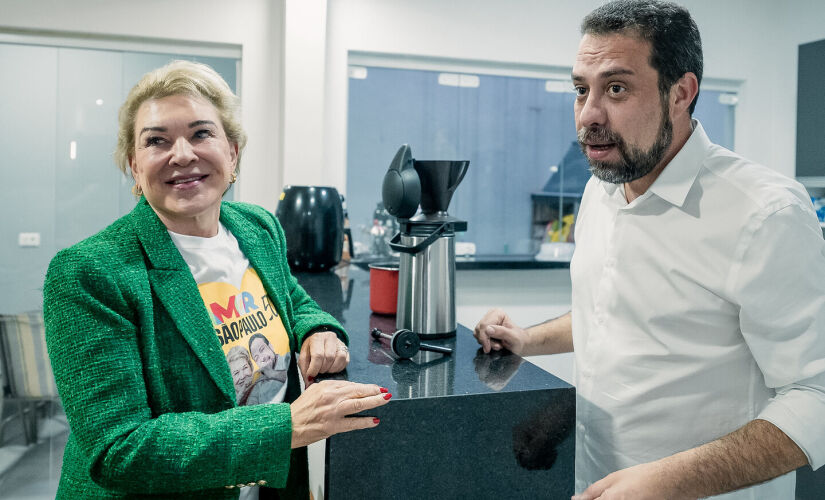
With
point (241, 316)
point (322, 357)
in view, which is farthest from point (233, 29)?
point (322, 357)

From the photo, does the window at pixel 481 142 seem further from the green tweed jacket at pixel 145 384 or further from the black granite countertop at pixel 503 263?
the green tweed jacket at pixel 145 384

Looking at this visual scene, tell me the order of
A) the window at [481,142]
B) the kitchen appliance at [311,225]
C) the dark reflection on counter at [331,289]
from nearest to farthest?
the dark reflection on counter at [331,289], the kitchen appliance at [311,225], the window at [481,142]

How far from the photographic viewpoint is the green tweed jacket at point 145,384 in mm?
887

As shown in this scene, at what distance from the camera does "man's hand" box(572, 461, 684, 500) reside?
3.17 feet

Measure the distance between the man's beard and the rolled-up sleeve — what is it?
206mm

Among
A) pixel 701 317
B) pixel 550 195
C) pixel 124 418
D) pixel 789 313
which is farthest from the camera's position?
pixel 550 195

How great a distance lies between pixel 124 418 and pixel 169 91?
565mm

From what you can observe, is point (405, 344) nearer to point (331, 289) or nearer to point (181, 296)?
point (181, 296)

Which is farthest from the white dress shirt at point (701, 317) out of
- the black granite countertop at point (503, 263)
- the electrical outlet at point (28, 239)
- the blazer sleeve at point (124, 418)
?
the electrical outlet at point (28, 239)

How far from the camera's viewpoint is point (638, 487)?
0.97 m

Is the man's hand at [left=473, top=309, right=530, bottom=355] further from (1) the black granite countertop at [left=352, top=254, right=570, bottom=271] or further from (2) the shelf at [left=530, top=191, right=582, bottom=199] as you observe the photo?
(2) the shelf at [left=530, top=191, right=582, bottom=199]

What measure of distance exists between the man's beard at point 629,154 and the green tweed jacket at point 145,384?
2.33 ft

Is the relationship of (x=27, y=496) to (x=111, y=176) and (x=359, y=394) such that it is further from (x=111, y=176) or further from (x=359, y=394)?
(x=359, y=394)

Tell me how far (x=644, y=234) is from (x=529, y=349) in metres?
0.35
